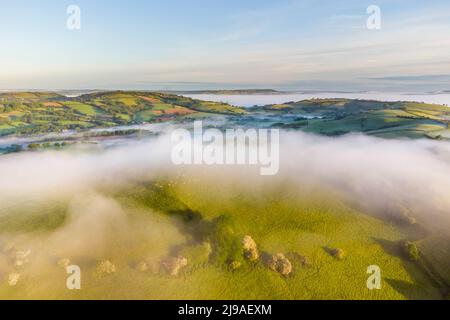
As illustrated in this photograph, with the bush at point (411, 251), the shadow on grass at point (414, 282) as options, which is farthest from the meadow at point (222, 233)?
the bush at point (411, 251)

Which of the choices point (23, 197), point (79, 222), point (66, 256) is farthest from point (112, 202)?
point (23, 197)

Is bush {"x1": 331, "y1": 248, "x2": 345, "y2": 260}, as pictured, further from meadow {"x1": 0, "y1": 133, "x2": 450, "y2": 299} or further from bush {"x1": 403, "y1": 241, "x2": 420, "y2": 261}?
bush {"x1": 403, "y1": 241, "x2": 420, "y2": 261}

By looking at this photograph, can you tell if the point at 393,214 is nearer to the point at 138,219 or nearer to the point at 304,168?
the point at 304,168

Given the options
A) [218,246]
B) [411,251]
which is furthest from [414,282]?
[218,246]

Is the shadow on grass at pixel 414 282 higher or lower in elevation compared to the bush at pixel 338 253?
lower

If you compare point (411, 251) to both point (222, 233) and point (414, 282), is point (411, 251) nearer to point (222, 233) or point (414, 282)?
point (414, 282)

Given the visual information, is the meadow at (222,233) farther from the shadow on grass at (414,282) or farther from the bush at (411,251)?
the bush at (411,251)

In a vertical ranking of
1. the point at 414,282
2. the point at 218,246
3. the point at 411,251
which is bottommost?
the point at 414,282

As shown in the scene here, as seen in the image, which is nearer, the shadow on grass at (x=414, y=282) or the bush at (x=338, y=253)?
the shadow on grass at (x=414, y=282)

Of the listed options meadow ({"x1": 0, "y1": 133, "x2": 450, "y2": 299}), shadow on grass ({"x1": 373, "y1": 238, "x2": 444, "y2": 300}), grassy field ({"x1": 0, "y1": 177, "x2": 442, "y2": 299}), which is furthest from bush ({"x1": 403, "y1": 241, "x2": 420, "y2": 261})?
grassy field ({"x1": 0, "y1": 177, "x2": 442, "y2": 299})

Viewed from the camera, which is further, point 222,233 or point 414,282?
point 222,233

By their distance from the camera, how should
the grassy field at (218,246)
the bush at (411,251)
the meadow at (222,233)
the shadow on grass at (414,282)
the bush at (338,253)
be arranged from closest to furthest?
1. the shadow on grass at (414,282)
2. the grassy field at (218,246)
3. the meadow at (222,233)
4. the bush at (338,253)
5. the bush at (411,251)
